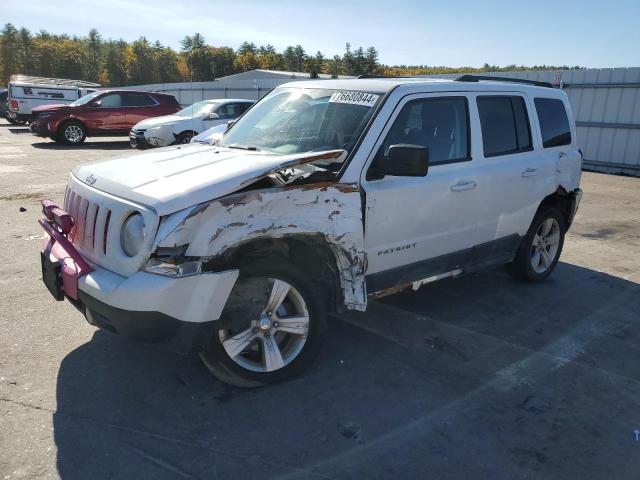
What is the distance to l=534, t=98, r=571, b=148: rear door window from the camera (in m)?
5.35

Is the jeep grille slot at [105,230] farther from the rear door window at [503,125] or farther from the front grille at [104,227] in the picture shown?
the rear door window at [503,125]

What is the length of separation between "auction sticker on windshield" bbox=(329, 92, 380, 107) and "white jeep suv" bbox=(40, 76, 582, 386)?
1cm

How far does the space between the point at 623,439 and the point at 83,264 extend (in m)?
3.28

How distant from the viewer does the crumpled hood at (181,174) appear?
9.82 ft

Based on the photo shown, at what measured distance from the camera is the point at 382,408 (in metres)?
3.31

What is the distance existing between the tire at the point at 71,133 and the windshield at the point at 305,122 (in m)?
14.4

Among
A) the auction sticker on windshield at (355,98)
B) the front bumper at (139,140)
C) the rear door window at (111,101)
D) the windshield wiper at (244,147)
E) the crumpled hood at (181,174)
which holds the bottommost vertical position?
the front bumper at (139,140)

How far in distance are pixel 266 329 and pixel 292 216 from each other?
732 millimetres

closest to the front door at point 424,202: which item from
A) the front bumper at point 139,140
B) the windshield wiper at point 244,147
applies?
the windshield wiper at point 244,147

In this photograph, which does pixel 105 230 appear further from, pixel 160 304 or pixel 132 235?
pixel 160 304

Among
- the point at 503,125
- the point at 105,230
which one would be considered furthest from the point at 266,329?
the point at 503,125

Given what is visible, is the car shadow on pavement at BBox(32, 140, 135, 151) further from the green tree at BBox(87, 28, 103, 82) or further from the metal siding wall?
the green tree at BBox(87, 28, 103, 82)

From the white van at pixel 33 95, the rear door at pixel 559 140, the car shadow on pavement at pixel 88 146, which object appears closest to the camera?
the rear door at pixel 559 140

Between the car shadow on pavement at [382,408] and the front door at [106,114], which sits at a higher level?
the front door at [106,114]
